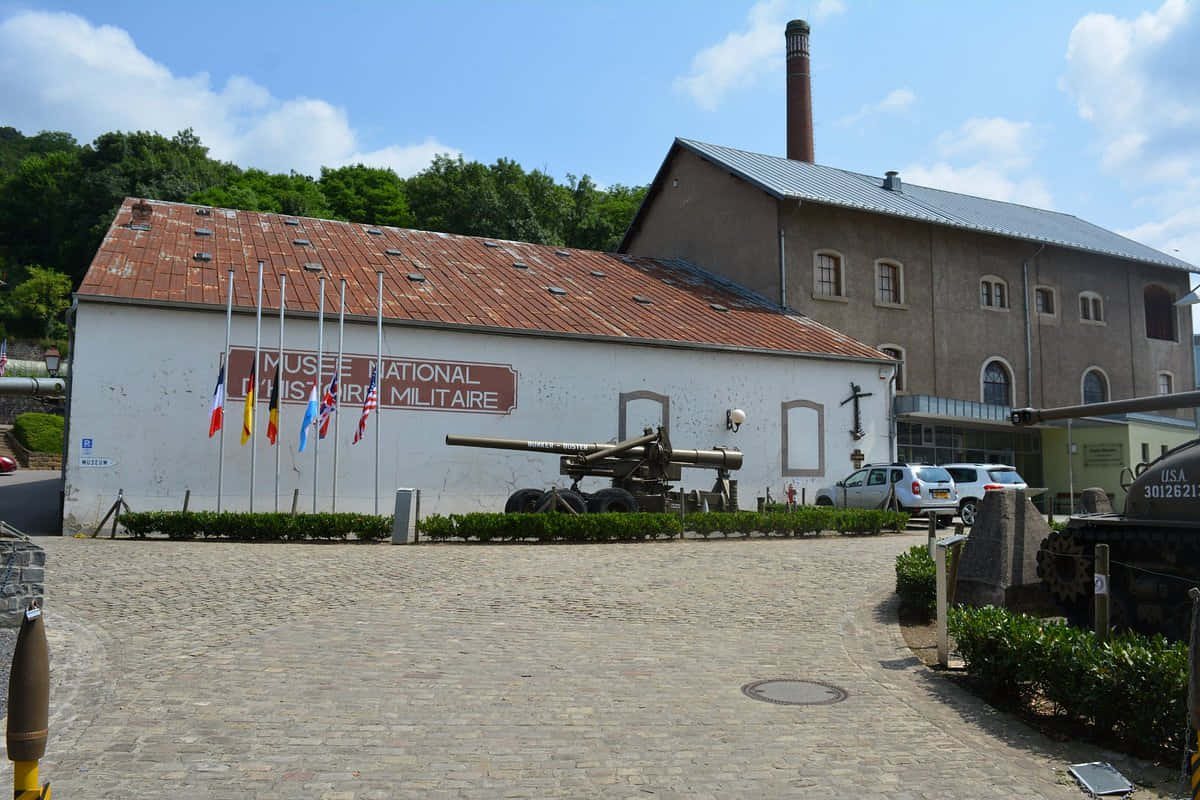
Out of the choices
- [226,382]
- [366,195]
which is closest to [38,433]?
[366,195]

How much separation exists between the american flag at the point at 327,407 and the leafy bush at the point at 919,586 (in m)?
12.6

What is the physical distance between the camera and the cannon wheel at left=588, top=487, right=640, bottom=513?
1909 cm

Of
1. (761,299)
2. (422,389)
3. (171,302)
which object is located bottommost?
(422,389)

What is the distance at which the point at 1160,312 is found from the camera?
124ft

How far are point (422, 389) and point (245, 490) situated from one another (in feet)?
14.2

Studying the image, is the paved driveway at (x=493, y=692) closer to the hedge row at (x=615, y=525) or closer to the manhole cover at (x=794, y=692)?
the manhole cover at (x=794, y=692)

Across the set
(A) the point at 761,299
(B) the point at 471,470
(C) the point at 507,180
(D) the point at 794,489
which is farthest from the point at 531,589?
(C) the point at 507,180

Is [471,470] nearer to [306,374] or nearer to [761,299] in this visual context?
[306,374]

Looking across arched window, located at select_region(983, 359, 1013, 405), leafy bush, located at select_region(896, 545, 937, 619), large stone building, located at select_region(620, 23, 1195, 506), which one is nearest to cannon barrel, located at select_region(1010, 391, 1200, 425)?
leafy bush, located at select_region(896, 545, 937, 619)

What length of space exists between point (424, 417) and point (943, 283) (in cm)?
1904

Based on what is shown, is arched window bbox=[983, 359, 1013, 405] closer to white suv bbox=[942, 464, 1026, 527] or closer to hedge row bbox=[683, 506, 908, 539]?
white suv bbox=[942, 464, 1026, 527]

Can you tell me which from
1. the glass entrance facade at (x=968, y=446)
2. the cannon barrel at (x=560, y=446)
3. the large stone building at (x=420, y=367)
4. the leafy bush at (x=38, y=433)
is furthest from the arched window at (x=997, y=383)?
the leafy bush at (x=38, y=433)

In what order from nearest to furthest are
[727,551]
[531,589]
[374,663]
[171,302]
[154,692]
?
1. [154,692]
2. [374,663]
3. [531,589]
4. [727,551]
5. [171,302]

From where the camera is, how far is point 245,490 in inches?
792
